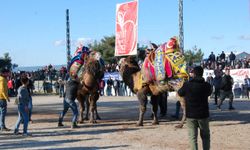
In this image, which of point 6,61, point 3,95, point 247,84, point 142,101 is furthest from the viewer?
point 6,61

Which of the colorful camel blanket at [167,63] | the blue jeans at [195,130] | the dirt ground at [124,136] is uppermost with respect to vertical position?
the colorful camel blanket at [167,63]

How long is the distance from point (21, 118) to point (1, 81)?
1.52 meters

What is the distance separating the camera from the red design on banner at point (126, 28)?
24750mm

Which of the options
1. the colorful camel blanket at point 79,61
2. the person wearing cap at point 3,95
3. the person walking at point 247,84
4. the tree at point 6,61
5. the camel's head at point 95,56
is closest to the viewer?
the person wearing cap at point 3,95

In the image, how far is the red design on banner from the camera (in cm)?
2475

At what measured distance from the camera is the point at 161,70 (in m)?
14.1

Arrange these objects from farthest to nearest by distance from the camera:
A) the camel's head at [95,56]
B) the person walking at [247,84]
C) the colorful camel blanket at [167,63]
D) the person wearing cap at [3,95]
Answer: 1. the person walking at [247,84]
2. the camel's head at [95,56]
3. the colorful camel blanket at [167,63]
4. the person wearing cap at [3,95]

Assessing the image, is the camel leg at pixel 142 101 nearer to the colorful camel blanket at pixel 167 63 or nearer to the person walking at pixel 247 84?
the colorful camel blanket at pixel 167 63

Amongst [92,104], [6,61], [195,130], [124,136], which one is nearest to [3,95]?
[92,104]

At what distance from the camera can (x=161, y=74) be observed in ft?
46.4

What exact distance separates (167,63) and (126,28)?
11.7m

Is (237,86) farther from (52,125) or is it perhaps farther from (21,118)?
(21,118)

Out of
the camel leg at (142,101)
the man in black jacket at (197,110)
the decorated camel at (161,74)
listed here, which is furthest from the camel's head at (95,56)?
the man in black jacket at (197,110)

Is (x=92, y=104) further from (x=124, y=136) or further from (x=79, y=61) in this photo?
(x=124, y=136)
